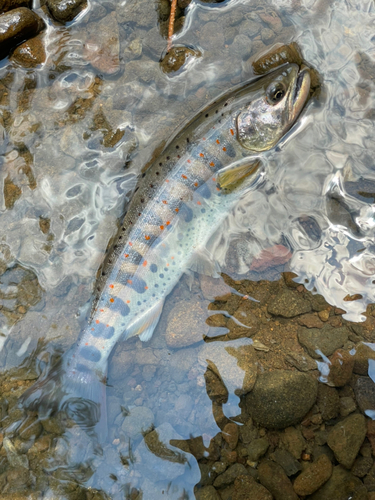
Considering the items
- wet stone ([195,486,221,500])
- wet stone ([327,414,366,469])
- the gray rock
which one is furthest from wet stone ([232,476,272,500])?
the gray rock

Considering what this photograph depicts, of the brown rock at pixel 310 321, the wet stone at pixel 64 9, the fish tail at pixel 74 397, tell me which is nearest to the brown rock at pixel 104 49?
the wet stone at pixel 64 9

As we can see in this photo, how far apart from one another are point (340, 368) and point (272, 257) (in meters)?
1.33

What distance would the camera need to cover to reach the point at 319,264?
Result: 400 cm

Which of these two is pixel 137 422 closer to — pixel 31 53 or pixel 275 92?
pixel 275 92

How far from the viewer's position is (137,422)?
3822 mm

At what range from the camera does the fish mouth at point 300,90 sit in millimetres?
3943

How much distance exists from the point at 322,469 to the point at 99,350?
94.0 inches

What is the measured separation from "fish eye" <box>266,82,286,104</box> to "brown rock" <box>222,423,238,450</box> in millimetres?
3394

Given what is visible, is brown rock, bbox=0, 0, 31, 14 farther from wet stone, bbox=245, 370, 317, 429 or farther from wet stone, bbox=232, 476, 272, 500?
wet stone, bbox=232, 476, 272, 500

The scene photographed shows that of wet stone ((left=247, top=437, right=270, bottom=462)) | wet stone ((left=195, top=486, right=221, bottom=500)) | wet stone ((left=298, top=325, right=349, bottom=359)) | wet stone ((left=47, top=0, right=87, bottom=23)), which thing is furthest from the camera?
wet stone ((left=47, top=0, right=87, bottom=23))

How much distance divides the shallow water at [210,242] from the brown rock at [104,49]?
0.02 metres

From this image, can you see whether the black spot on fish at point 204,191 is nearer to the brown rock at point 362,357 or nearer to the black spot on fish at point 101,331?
the black spot on fish at point 101,331

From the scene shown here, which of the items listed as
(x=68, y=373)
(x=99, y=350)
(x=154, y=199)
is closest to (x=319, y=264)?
(x=154, y=199)

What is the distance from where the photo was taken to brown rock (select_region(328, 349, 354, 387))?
3.71 m
